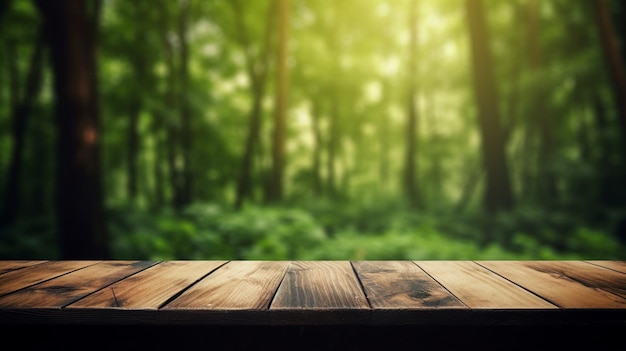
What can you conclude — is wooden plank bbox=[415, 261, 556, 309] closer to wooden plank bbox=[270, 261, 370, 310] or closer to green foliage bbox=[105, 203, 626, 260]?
wooden plank bbox=[270, 261, 370, 310]

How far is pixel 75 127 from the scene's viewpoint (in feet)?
15.2

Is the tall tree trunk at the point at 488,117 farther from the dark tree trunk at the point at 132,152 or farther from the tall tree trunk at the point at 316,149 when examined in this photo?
the dark tree trunk at the point at 132,152

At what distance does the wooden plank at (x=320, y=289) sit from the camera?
1.09m

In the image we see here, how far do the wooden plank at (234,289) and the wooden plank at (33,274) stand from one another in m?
0.66

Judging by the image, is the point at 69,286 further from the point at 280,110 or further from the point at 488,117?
the point at 280,110

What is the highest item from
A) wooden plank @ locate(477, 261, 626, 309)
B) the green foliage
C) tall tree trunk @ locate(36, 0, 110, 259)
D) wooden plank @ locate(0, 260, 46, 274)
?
tall tree trunk @ locate(36, 0, 110, 259)

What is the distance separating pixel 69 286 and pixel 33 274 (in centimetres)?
34

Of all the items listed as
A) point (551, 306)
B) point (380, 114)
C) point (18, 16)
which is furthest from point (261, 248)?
point (380, 114)

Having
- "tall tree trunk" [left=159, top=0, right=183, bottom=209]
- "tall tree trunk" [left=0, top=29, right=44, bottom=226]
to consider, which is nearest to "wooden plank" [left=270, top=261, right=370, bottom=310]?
"tall tree trunk" [left=159, top=0, right=183, bottom=209]

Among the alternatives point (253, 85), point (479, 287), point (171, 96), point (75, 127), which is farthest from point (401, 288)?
point (253, 85)

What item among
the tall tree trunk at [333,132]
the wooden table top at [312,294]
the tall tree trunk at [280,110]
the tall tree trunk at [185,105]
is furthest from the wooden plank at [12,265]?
the tall tree trunk at [333,132]

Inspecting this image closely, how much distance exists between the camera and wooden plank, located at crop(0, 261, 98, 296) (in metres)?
1.31

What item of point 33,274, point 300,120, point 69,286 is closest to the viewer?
point 69,286

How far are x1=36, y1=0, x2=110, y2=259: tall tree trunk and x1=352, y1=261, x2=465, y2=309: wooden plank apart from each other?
452cm
